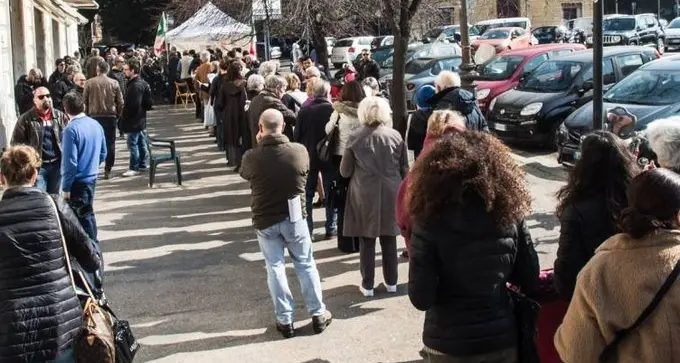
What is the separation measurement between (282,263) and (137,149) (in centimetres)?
851

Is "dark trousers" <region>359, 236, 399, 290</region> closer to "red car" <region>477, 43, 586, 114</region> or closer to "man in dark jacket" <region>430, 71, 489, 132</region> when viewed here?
"man in dark jacket" <region>430, 71, 489, 132</region>

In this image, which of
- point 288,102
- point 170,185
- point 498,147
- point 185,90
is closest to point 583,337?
point 498,147

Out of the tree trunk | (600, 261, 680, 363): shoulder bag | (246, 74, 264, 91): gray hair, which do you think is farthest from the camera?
the tree trunk

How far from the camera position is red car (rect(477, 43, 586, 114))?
17.7 metres

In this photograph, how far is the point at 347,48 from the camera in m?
42.1

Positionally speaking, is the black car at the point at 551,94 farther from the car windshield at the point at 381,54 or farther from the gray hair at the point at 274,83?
the car windshield at the point at 381,54

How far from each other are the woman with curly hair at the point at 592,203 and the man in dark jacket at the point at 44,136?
6.42 metres

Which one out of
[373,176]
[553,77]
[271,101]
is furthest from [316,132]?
[553,77]

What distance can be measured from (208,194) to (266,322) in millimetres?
5742

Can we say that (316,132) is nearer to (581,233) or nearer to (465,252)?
(581,233)

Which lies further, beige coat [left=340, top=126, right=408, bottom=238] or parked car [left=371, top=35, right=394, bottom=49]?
parked car [left=371, top=35, right=394, bottom=49]

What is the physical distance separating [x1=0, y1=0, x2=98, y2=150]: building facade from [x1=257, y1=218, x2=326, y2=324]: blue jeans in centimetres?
990

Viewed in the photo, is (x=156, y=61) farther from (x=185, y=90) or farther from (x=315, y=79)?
(x=315, y=79)

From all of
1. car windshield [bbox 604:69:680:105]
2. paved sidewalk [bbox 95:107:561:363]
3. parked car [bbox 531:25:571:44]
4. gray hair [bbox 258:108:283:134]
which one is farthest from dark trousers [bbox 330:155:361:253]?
parked car [bbox 531:25:571:44]
